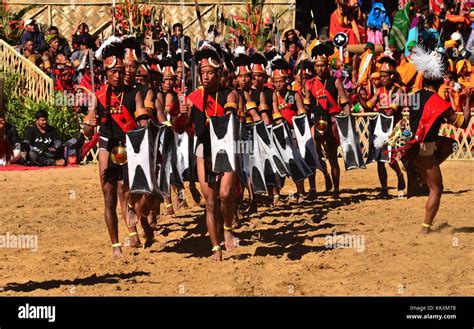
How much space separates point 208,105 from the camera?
42.9 ft

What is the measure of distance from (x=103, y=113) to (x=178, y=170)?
4012mm

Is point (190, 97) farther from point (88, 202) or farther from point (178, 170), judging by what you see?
point (88, 202)

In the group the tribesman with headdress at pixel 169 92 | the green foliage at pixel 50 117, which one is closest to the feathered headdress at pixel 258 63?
the tribesman with headdress at pixel 169 92

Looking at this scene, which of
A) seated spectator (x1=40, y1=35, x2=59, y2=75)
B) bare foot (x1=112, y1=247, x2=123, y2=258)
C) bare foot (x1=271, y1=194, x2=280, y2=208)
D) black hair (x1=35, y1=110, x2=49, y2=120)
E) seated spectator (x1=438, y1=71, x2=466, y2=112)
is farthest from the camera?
seated spectator (x1=40, y1=35, x2=59, y2=75)

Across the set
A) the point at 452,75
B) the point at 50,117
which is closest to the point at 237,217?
the point at 50,117

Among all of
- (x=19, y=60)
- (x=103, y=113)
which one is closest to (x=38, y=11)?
(x=19, y=60)

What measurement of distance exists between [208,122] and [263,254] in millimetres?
1695

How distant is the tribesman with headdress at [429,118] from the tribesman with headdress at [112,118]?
10.9ft

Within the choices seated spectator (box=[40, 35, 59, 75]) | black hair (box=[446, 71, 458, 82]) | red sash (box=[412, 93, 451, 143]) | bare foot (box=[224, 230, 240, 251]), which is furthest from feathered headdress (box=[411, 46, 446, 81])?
seated spectator (box=[40, 35, 59, 75])

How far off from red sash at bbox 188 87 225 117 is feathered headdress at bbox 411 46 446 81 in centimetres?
242

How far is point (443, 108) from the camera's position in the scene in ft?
44.0

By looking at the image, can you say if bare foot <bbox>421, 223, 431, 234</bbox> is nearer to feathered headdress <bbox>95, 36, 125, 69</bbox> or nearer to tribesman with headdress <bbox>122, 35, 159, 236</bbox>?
tribesman with headdress <bbox>122, 35, 159, 236</bbox>

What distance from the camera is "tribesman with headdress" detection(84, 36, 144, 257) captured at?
12883 mm

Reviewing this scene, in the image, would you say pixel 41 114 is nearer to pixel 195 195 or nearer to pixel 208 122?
pixel 195 195
